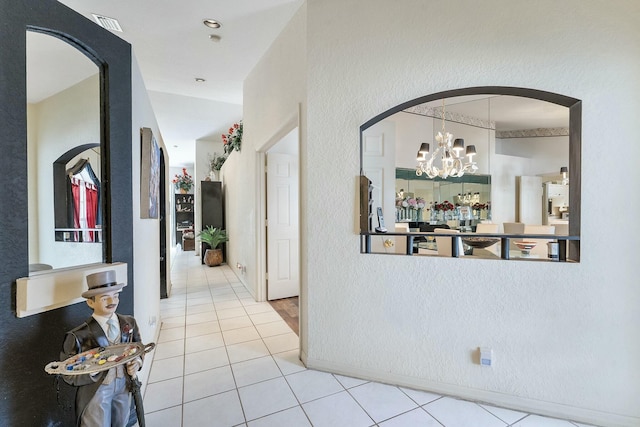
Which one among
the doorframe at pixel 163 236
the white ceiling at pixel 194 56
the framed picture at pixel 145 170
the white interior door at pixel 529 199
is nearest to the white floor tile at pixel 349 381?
the framed picture at pixel 145 170

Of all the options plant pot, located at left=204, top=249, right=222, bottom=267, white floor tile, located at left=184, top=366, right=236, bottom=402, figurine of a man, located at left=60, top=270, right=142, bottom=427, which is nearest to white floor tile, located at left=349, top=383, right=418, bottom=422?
white floor tile, located at left=184, top=366, right=236, bottom=402

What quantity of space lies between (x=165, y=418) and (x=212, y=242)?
5.15m

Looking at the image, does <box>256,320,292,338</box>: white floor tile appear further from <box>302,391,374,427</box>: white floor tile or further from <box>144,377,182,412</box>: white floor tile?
<box>302,391,374,427</box>: white floor tile

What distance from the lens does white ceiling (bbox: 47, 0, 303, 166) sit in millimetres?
2516

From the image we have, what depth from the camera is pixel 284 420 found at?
169 centimetres

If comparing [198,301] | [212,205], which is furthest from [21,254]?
[212,205]

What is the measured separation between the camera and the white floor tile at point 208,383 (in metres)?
1.95

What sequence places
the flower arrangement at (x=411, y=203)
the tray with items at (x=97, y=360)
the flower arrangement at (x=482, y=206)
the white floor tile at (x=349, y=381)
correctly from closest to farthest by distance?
1. the tray with items at (x=97, y=360)
2. the white floor tile at (x=349, y=381)
3. the flower arrangement at (x=411, y=203)
4. the flower arrangement at (x=482, y=206)

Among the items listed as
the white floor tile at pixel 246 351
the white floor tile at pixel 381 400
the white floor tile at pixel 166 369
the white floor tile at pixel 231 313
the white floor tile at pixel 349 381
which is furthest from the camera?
the white floor tile at pixel 231 313

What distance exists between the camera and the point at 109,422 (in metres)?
1.22

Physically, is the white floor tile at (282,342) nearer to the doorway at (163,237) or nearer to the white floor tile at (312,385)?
the white floor tile at (312,385)

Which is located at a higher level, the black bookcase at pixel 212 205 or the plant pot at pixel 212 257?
the black bookcase at pixel 212 205

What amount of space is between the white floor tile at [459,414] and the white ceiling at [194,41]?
2987 millimetres

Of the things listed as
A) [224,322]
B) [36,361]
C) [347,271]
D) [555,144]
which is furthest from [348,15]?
[555,144]
